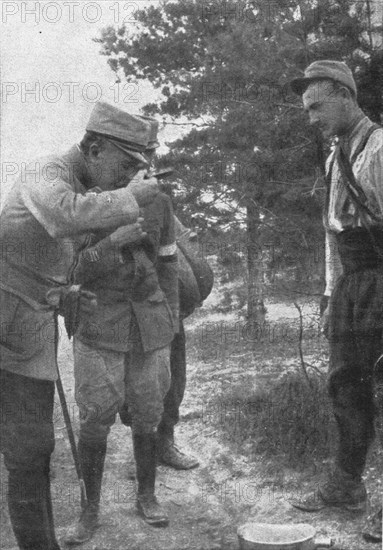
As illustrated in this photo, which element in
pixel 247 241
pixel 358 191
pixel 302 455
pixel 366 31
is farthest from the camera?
pixel 247 241

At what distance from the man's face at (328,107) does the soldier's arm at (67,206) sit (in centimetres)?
127

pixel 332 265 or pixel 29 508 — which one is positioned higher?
pixel 332 265

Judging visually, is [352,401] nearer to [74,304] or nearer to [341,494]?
[341,494]

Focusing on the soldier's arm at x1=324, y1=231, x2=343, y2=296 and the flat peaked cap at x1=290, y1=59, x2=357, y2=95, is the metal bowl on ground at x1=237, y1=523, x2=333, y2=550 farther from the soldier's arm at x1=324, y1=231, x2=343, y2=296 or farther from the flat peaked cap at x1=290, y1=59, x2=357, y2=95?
the flat peaked cap at x1=290, y1=59, x2=357, y2=95

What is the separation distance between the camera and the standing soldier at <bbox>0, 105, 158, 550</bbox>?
3111 millimetres

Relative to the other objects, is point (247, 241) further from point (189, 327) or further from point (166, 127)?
point (189, 327)

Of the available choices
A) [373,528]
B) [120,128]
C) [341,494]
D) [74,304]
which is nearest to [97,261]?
[74,304]

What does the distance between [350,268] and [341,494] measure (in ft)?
4.25

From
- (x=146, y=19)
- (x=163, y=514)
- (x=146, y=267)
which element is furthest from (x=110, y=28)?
(x=163, y=514)

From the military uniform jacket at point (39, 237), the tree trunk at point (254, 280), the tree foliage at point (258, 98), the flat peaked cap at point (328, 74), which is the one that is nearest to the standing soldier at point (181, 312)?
the tree foliage at point (258, 98)

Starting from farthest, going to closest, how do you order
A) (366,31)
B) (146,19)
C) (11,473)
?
(146,19) → (366,31) → (11,473)

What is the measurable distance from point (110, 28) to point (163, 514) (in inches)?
295

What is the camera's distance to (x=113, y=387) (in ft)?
13.4

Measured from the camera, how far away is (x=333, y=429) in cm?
493
